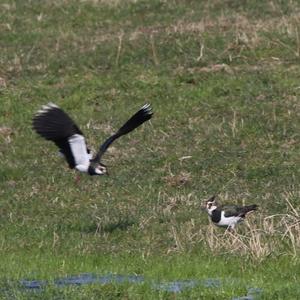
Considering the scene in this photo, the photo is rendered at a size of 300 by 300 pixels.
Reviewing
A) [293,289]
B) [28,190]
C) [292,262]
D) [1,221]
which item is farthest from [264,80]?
[293,289]

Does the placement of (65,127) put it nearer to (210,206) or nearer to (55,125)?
(55,125)

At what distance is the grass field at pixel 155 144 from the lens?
13031 mm

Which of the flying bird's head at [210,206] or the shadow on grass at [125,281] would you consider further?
the flying bird's head at [210,206]

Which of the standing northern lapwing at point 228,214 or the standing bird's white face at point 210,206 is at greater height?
the standing northern lapwing at point 228,214

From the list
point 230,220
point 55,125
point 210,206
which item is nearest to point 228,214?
point 230,220

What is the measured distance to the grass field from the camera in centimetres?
1303

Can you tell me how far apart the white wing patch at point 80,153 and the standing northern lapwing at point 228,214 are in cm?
190

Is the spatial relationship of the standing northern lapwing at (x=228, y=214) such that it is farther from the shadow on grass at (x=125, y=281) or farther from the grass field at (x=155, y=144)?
the shadow on grass at (x=125, y=281)

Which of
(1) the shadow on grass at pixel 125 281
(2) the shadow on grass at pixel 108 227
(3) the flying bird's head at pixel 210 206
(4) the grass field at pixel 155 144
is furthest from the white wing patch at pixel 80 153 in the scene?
(1) the shadow on grass at pixel 125 281

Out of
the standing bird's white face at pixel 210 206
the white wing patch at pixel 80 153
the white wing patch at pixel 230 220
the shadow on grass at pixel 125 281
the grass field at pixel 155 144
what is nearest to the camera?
the shadow on grass at pixel 125 281

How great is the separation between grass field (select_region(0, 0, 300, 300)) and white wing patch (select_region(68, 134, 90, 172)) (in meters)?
0.69

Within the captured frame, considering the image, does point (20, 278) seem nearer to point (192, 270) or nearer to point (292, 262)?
point (192, 270)

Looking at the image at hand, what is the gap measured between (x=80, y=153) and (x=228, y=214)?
7.65 ft

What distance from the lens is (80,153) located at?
16.0 meters
